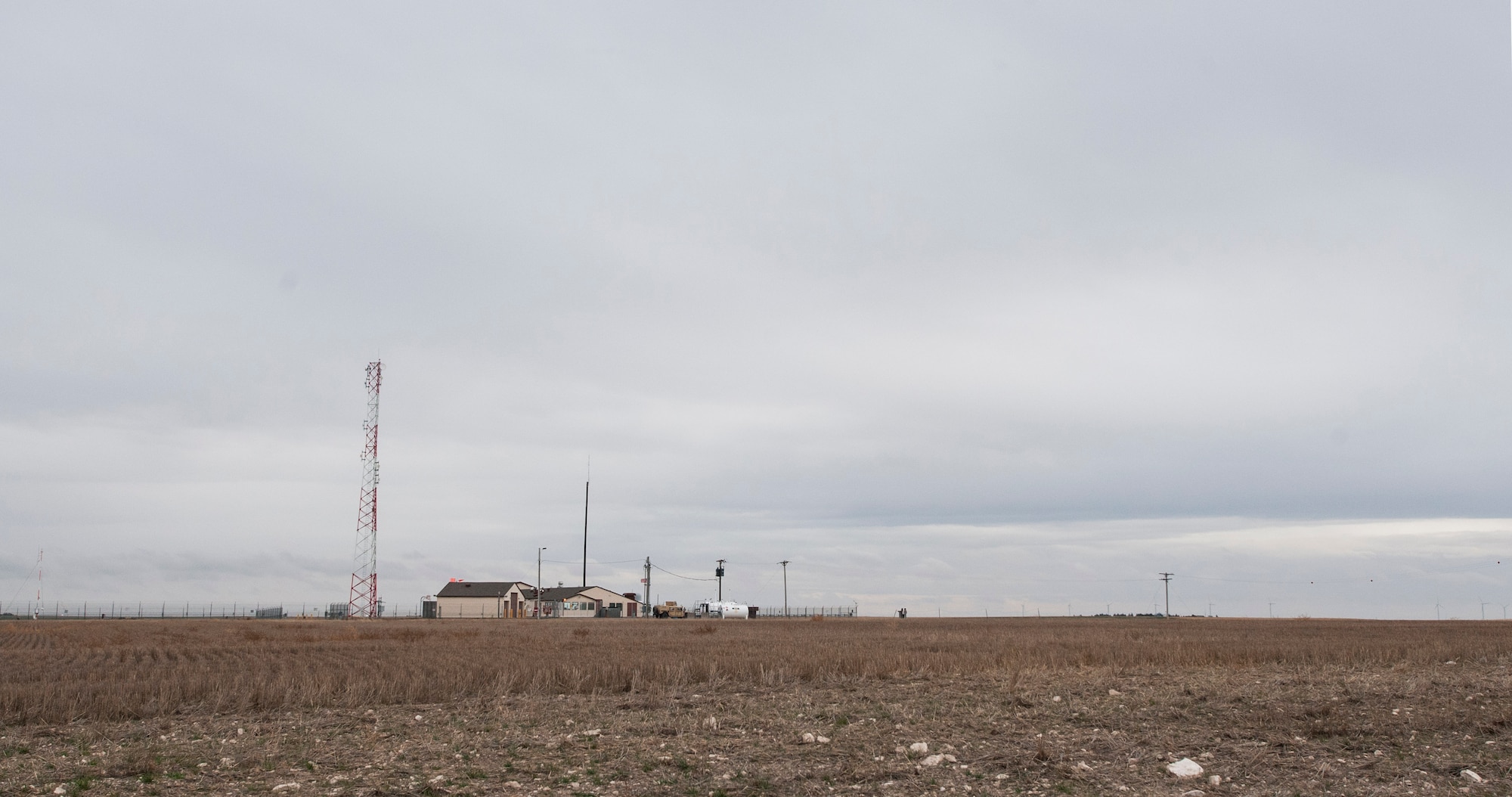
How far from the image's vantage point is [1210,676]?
24219 millimetres

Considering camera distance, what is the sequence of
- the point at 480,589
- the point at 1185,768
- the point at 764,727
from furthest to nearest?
the point at 480,589, the point at 764,727, the point at 1185,768

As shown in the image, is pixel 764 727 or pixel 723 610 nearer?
pixel 764 727

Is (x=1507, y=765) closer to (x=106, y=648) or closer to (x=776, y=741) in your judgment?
(x=776, y=741)

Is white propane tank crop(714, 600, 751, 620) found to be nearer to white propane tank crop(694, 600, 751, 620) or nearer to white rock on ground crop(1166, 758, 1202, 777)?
white propane tank crop(694, 600, 751, 620)

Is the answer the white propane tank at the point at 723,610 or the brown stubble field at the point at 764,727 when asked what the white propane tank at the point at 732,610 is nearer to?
the white propane tank at the point at 723,610

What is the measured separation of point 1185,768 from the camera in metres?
13.5

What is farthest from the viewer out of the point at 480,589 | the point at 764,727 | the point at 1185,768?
the point at 480,589

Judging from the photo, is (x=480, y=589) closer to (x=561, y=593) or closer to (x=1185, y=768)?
(x=561, y=593)

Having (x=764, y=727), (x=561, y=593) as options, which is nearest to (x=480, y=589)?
(x=561, y=593)

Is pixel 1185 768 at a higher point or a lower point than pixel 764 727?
higher

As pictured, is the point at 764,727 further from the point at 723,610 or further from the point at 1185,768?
the point at 723,610

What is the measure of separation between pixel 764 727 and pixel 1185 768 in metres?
6.70

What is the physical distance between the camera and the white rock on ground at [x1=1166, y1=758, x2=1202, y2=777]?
1330 cm

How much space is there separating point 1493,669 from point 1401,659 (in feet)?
18.3
